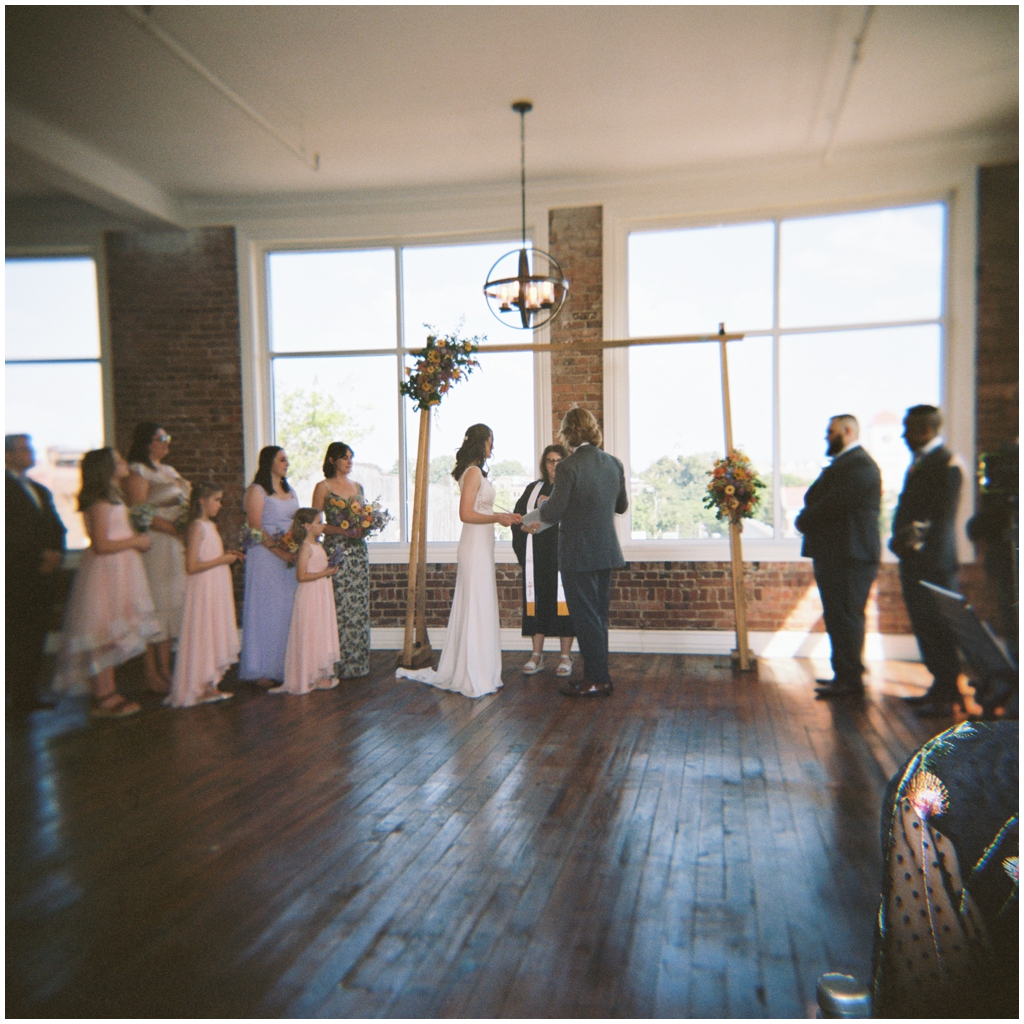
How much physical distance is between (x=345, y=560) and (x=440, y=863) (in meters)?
2.66

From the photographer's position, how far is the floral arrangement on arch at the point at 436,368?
4.58 metres

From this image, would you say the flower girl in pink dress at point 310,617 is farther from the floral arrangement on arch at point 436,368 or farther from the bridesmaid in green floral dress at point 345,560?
the floral arrangement on arch at point 436,368

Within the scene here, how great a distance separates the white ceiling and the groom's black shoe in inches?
129

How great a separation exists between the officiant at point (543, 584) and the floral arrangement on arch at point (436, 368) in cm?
82

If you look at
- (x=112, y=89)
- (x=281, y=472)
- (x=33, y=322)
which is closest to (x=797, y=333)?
(x=281, y=472)

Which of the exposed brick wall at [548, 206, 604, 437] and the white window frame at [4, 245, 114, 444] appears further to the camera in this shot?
the exposed brick wall at [548, 206, 604, 437]

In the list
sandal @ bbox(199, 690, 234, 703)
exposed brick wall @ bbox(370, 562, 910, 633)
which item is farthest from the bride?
sandal @ bbox(199, 690, 234, 703)

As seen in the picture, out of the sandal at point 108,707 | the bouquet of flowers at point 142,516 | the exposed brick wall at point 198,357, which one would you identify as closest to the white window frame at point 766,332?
the exposed brick wall at point 198,357

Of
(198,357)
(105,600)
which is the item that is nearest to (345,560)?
(198,357)

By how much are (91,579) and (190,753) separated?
262cm

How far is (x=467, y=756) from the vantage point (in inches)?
125

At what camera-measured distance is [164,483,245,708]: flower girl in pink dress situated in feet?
11.8

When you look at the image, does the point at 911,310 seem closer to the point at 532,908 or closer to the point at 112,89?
the point at 532,908

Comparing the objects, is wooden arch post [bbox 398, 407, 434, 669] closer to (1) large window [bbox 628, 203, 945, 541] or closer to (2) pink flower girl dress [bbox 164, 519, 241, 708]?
(2) pink flower girl dress [bbox 164, 519, 241, 708]
